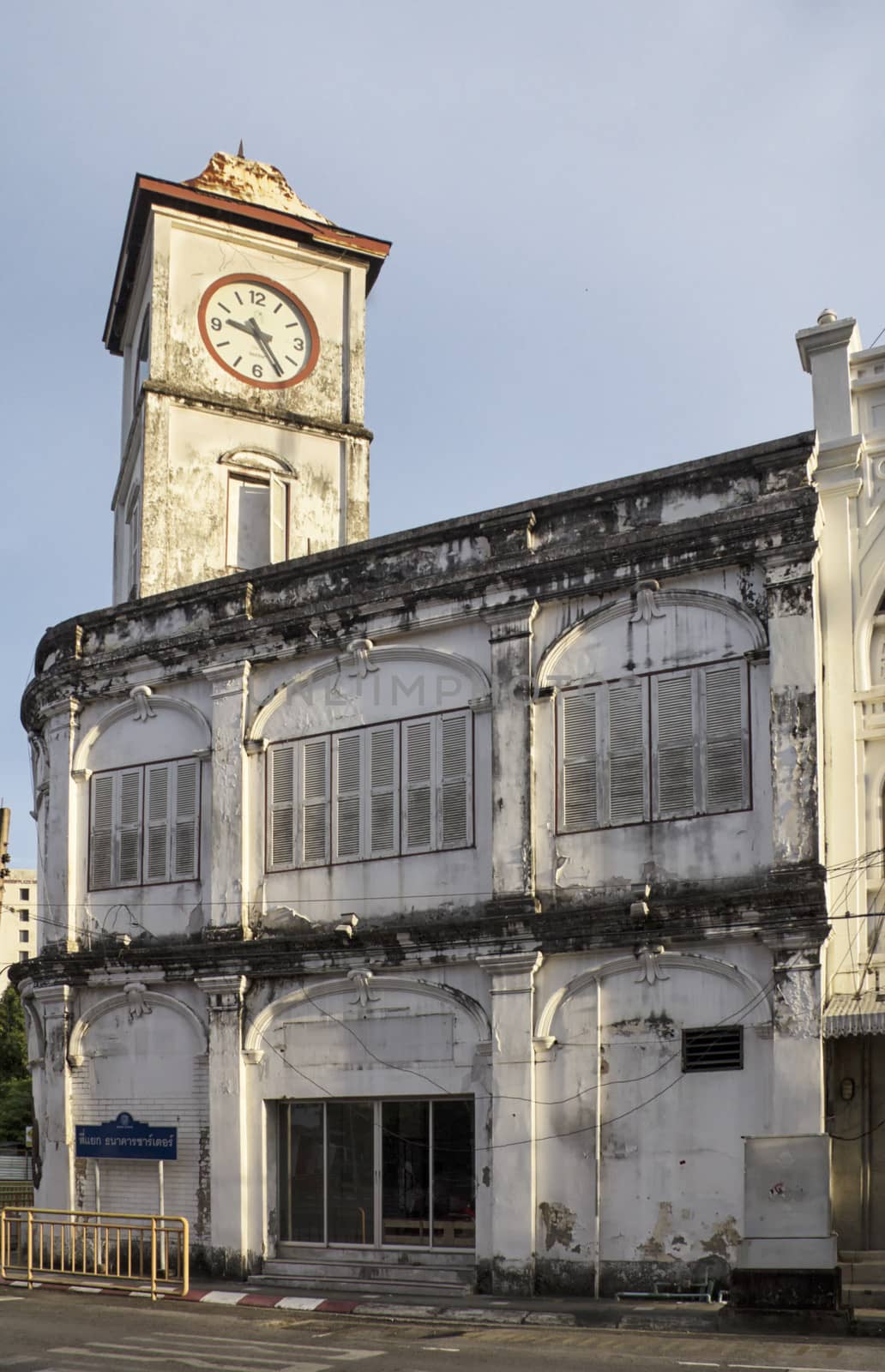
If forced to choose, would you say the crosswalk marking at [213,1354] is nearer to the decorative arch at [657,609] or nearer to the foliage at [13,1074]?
the decorative arch at [657,609]

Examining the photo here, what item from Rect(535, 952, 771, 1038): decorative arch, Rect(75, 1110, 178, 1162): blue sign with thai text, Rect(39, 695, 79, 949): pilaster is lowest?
Rect(75, 1110, 178, 1162): blue sign with thai text

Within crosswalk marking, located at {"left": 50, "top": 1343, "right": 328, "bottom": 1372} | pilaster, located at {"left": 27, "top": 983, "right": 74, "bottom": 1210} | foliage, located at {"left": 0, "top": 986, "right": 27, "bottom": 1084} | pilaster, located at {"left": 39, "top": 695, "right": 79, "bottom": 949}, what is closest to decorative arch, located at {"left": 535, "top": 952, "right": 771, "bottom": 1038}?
crosswalk marking, located at {"left": 50, "top": 1343, "right": 328, "bottom": 1372}

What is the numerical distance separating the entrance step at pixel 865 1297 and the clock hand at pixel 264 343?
17.4 meters

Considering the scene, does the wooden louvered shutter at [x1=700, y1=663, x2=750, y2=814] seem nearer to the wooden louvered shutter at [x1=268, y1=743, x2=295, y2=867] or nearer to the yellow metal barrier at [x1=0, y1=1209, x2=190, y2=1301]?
the wooden louvered shutter at [x1=268, y1=743, x2=295, y2=867]

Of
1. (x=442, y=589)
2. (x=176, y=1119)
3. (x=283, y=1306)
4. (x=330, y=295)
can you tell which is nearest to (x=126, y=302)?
(x=330, y=295)

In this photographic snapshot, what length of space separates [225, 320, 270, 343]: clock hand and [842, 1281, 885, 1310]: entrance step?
17.9 metres

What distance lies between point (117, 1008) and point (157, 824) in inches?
101

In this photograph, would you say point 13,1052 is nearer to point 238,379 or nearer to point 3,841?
point 3,841

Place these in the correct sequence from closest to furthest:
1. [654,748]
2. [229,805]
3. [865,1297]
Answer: [865,1297] < [654,748] < [229,805]

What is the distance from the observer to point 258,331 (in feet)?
89.6

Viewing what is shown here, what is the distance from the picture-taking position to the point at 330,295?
28.1 m

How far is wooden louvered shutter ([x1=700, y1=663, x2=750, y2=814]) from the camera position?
693 inches

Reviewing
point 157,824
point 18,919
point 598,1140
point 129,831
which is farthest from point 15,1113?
point 18,919

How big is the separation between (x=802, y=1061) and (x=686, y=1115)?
1516 millimetres
